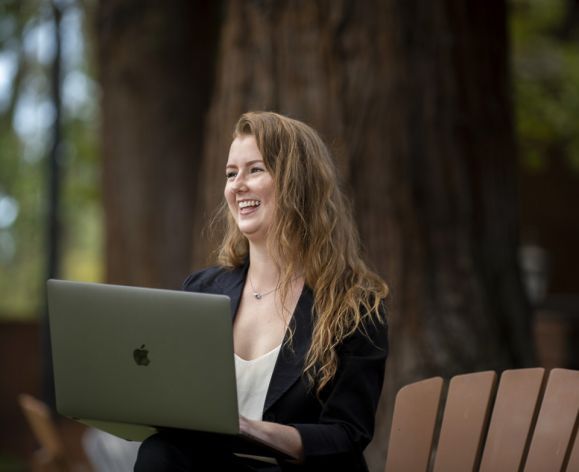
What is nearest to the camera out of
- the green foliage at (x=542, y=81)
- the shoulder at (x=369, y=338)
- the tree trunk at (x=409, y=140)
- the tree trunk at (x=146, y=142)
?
the shoulder at (x=369, y=338)

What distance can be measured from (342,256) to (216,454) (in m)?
0.71

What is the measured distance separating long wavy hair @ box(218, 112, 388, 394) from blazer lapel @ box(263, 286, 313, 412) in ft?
0.11

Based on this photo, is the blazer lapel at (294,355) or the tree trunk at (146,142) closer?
the blazer lapel at (294,355)

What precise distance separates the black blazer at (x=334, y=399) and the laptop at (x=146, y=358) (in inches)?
4.6

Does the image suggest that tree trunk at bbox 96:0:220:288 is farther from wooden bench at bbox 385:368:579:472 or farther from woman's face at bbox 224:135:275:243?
wooden bench at bbox 385:368:579:472

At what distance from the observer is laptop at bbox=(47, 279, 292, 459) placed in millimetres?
2832

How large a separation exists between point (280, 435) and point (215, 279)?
753 mm

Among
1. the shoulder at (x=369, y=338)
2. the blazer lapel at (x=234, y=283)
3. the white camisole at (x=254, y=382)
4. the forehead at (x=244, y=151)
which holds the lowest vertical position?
the white camisole at (x=254, y=382)

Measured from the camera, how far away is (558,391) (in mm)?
3234

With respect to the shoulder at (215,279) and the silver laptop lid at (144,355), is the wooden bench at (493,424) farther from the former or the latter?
the silver laptop lid at (144,355)

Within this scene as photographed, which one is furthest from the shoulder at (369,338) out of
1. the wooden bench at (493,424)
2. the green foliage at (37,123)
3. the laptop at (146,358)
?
the green foliage at (37,123)

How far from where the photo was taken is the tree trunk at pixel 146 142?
8.45 metres

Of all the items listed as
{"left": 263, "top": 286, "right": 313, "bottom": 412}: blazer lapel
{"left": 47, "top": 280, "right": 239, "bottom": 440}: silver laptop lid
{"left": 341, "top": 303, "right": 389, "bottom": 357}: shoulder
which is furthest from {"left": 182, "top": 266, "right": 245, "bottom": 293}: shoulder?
{"left": 47, "top": 280, "right": 239, "bottom": 440}: silver laptop lid

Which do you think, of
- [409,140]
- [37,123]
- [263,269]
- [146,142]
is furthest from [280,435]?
[37,123]
